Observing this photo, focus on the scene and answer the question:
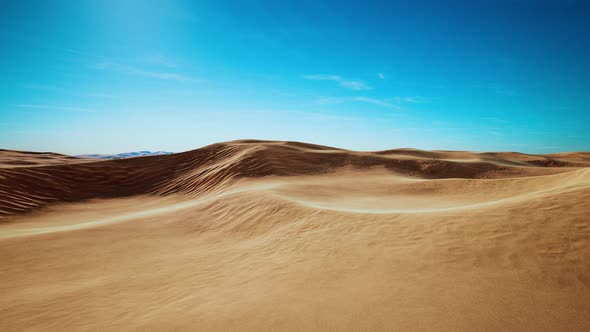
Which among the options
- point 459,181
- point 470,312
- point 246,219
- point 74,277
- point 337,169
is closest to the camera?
point 470,312

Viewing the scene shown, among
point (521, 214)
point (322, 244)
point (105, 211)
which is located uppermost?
point (521, 214)

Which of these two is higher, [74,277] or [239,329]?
[239,329]

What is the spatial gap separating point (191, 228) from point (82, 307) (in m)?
4.66

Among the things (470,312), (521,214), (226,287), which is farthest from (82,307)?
(521,214)

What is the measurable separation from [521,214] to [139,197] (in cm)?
1757

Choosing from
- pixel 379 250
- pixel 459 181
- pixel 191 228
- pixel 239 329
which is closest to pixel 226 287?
pixel 239 329

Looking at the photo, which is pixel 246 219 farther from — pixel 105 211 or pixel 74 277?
pixel 105 211

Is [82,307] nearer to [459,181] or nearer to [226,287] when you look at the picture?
[226,287]

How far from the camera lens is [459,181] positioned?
12.9m

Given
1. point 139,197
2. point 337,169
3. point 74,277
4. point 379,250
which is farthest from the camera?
point 337,169

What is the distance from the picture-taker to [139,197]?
16.6 meters

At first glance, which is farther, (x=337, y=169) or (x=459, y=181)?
(x=337, y=169)

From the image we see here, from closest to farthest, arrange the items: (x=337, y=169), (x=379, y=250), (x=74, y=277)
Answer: (x=379, y=250)
(x=74, y=277)
(x=337, y=169)

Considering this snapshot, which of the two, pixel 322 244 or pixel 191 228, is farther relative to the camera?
pixel 191 228
